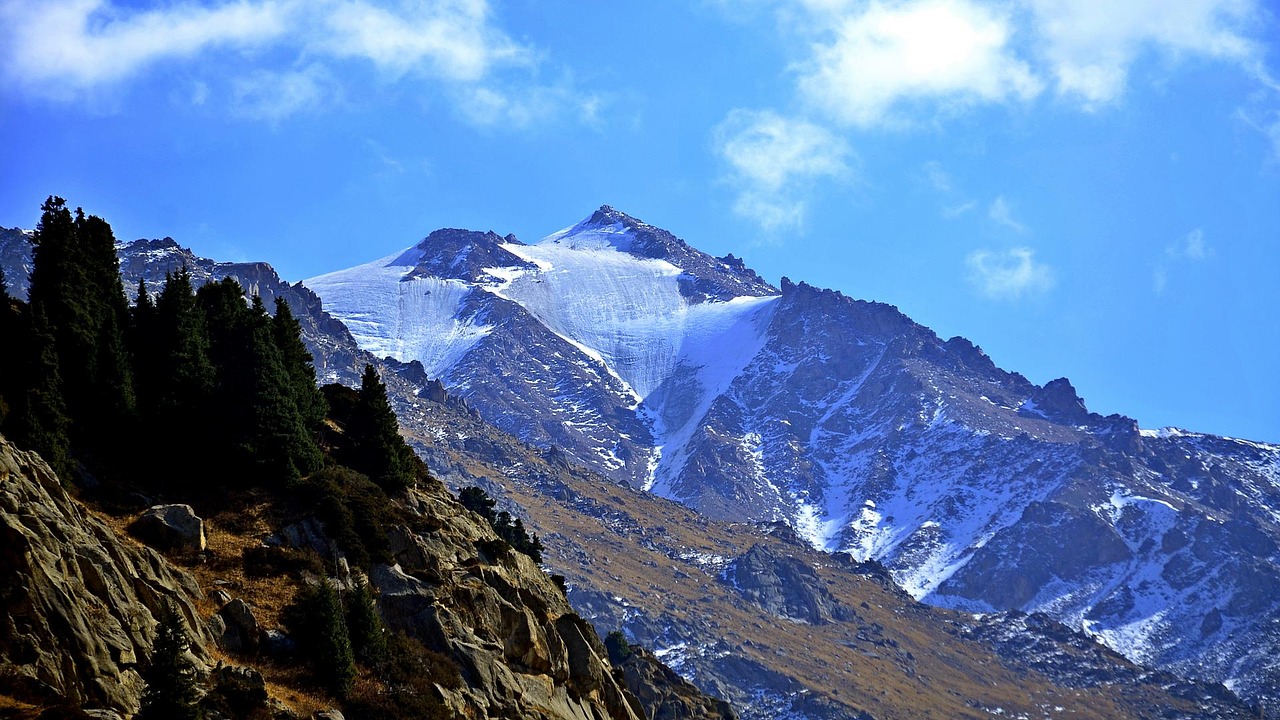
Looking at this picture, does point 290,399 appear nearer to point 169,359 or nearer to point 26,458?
point 169,359

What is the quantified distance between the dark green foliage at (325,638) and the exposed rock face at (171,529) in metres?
5.71

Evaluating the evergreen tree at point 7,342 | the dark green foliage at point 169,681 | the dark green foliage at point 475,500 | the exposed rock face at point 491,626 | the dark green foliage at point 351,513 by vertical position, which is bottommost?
the dark green foliage at point 169,681

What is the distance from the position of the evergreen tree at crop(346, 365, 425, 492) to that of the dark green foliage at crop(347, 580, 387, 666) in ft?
62.4

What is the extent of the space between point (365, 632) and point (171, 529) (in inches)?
350

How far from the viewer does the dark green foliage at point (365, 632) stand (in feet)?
154

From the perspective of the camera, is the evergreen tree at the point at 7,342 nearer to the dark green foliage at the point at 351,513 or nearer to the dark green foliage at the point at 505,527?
the dark green foliage at the point at 351,513

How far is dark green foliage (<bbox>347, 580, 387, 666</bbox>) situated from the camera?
46.9 meters

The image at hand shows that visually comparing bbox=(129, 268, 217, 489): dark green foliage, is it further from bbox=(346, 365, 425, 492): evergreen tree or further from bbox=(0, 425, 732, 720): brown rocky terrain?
bbox=(346, 365, 425, 492): evergreen tree

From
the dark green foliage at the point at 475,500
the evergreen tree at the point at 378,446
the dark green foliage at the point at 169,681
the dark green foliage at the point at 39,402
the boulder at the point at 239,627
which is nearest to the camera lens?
the dark green foliage at the point at 169,681

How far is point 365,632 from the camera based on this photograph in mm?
47094

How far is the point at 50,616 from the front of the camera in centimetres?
3675

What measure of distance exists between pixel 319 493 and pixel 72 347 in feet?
48.6

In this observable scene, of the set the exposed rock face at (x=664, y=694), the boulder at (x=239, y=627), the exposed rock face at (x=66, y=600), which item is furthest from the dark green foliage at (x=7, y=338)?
the exposed rock face at (x=664, y=694)

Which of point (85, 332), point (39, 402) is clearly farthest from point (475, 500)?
point (39, 402)
